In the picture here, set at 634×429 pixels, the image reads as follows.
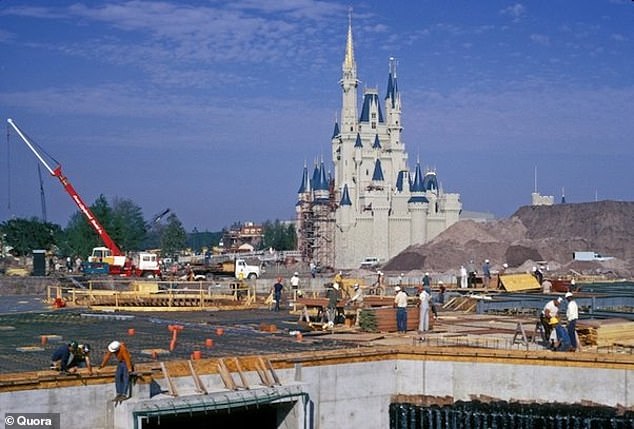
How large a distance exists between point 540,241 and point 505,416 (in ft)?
293

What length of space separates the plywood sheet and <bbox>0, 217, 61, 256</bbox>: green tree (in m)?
81.9

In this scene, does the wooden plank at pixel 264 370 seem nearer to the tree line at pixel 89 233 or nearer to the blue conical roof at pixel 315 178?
the tree line at pixel 89 233

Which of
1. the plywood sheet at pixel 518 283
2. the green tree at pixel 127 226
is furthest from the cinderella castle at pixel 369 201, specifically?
the plywood sheet at pixel 518 283

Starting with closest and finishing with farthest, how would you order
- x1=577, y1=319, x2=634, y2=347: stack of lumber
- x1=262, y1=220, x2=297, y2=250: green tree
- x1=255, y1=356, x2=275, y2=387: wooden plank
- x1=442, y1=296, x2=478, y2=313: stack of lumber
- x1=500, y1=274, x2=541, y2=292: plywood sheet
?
x1=255, y1=356, x2=275, y2=387: wooden plank, x1=577, y1=319, x2=634, y2=347: stack of lumber, x1=442, y1=296, x2=478, y2=313: stack of lumber, x1=500, y1=274, x2=541, y2=292: plywood sheet, x1=262, y1=220, x2=297, y2=250: green tree

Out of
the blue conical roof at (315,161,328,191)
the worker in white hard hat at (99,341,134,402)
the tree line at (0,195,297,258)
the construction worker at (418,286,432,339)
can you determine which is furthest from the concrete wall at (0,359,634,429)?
the blue conical roof at (315,161,328,191)

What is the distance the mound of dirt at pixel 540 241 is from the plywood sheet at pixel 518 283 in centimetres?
4285

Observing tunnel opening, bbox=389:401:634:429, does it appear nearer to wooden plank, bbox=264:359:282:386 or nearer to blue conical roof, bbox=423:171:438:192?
wooden plank, bbox=264:359:282:386

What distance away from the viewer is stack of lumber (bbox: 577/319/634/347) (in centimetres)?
2134

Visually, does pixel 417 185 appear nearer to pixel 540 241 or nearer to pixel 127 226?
pixel 540 241

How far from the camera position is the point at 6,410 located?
14875 millimetres

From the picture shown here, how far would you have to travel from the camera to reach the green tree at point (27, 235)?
110m

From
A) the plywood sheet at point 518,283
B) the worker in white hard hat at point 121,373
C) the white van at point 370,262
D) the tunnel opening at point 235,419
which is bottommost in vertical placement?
the tunnel opening at point 235,419

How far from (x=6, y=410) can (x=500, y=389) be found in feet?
33.6

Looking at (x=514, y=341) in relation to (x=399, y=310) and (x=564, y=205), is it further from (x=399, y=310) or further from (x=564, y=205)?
(x=564, y=205)
